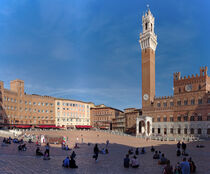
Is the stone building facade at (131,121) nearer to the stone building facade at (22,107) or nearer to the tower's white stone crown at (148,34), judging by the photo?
the tower's white stone crown at (148,34)

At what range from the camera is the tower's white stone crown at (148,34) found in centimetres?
7731

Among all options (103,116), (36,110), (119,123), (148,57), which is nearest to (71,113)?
(103,116)

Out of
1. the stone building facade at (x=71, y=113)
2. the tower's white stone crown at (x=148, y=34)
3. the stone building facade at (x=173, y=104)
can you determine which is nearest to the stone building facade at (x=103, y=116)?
the stone building facade at (x=71, y=113)

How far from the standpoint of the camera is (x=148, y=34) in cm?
7762

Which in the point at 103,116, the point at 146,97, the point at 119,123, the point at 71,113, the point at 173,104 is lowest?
the point at 119,123

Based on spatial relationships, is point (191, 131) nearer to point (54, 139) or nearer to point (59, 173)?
point (54, 139)

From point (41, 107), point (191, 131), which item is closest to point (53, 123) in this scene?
point (41, 107)

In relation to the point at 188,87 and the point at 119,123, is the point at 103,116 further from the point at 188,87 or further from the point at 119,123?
the point at 188,87

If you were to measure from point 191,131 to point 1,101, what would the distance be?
60724mm

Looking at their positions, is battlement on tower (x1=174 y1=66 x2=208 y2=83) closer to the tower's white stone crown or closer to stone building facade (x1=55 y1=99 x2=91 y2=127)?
the tower's white stone crown

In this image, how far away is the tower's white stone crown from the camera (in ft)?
254

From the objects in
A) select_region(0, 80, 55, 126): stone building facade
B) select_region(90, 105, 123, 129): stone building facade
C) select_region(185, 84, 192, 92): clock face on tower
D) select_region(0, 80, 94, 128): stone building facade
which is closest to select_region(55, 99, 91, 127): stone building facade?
select_region(0, 80, 94, 128): stone building facade

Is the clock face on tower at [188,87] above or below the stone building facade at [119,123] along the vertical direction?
above

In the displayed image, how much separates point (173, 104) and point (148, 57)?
20183 millimetres
